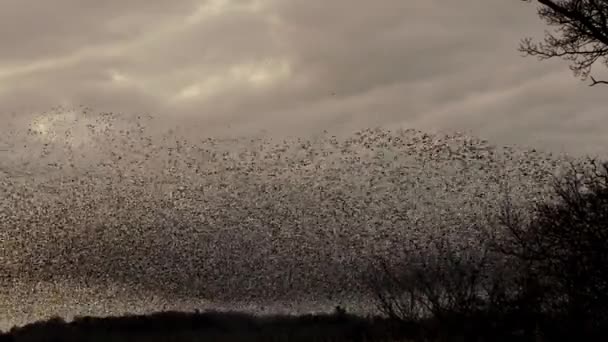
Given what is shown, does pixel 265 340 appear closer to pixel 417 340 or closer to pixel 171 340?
pixel 171 340

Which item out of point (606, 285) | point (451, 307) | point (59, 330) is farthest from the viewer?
point (59, 330)

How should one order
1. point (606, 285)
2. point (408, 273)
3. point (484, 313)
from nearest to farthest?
point (606, 285)
point (484, 313)
point (408, 273)

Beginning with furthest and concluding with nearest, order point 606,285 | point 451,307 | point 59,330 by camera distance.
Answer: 1. point 59,330
2. point 451,307
3. point 606,285

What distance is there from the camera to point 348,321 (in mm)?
79812

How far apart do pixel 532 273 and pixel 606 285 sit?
294cm

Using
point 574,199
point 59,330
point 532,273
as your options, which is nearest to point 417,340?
point 532,273

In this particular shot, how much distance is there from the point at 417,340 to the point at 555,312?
241 inches

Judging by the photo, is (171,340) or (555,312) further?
(171,340)

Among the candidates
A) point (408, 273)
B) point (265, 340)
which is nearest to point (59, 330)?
point (265, 340)

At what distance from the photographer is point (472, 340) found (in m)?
22.4

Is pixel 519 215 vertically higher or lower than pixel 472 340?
higher

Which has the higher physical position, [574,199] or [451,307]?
[574,199]

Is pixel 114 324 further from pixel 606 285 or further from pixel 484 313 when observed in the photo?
pixel 606 285

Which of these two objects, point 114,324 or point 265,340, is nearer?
point 265,340
